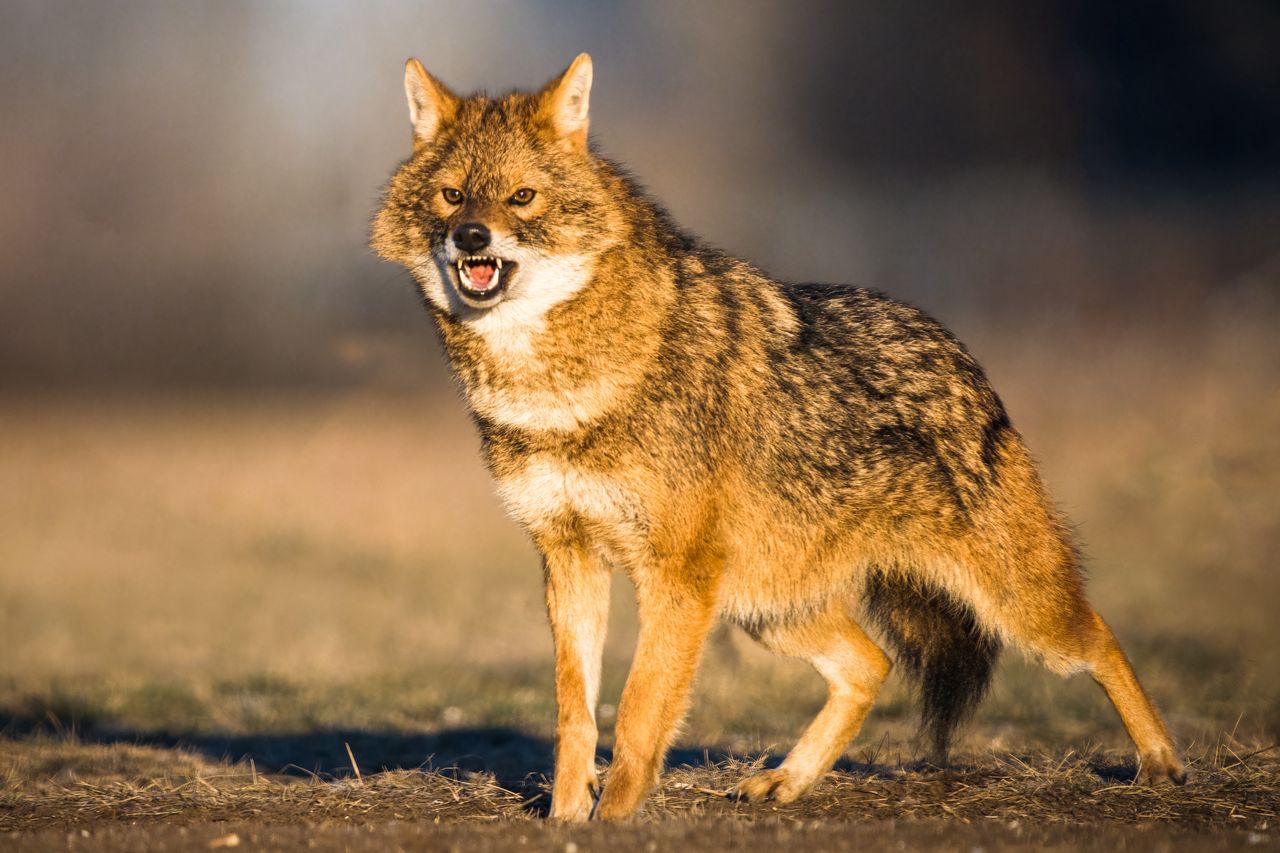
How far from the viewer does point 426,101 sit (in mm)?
6473

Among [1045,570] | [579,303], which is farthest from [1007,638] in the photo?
[579,303]

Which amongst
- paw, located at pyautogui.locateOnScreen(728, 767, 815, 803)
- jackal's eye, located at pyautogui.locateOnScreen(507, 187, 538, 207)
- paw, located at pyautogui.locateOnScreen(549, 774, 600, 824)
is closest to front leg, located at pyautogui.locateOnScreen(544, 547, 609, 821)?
paw, located at pyautogui.locateOnScreen(549, 774, 600, 824)

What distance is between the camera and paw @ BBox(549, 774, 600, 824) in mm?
5863

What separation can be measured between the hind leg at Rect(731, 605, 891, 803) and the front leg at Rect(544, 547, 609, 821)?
45.7 inches

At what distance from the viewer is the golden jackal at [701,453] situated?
5891 mm

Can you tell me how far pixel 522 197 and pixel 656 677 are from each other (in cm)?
218

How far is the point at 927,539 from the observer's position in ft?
21.8

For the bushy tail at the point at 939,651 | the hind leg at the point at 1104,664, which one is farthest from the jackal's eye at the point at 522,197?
the hind leg at the point at 1104,664

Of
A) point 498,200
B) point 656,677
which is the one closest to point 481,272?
point 498,200

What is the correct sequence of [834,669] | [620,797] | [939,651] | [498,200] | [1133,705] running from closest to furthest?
[620,797]
[498,200]
[1133,705]
[834,669]
[939,651]

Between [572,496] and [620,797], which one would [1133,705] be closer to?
[620,797]

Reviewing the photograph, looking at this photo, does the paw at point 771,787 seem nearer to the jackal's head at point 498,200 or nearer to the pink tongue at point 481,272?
the jackal's head at point 498,200

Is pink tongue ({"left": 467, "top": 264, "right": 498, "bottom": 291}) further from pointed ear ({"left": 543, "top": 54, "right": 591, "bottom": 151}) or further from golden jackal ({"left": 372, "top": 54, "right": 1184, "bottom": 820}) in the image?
pointed ear ({"left": 543, "top": 54, "right": 591, "bottom": 151})

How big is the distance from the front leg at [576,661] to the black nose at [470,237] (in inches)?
54.9
